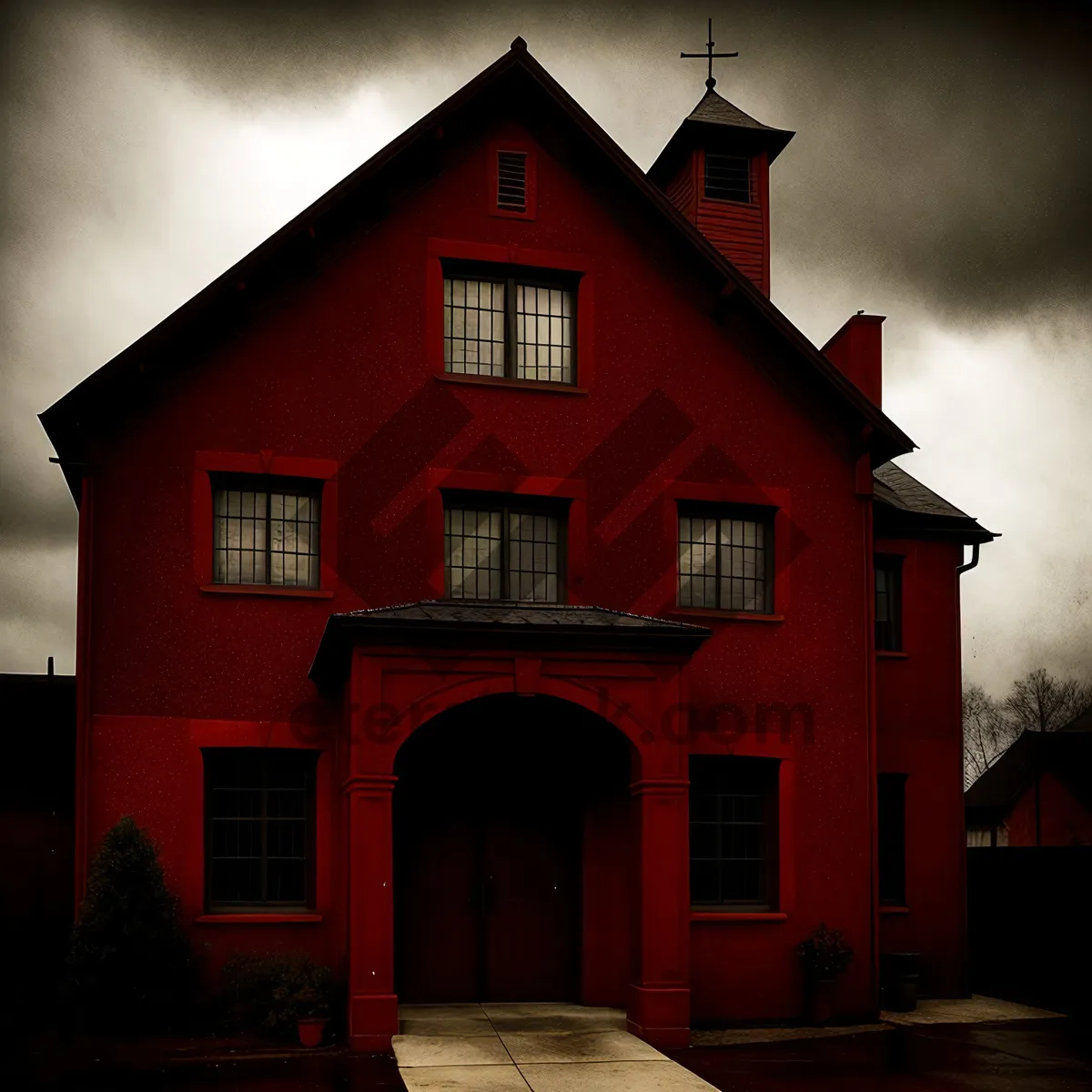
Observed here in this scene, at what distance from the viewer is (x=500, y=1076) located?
13156 mm

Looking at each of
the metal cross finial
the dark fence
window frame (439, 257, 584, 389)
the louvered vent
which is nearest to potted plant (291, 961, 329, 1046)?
window frame (439, 257, 584, 389)

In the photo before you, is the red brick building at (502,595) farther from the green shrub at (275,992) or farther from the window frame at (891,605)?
the window frame at (891,605)

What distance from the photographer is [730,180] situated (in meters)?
22.3

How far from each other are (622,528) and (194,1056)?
25.7ft

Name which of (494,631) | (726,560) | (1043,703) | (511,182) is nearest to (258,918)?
(494,631)

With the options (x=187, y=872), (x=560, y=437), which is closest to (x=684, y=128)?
(x=560, y=437)

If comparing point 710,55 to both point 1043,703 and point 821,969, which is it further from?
point 1043,703

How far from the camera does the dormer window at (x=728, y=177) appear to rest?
22141mm

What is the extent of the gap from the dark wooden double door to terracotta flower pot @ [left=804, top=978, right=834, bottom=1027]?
2829 mm

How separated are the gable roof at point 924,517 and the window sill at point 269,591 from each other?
7732 mm

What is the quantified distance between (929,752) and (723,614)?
14.3 ft

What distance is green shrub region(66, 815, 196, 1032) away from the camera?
14.5 m

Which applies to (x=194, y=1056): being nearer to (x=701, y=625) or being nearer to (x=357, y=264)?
(x=701, y=625)

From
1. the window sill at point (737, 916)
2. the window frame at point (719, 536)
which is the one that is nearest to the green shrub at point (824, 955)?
the window sill at point (737, 916)
